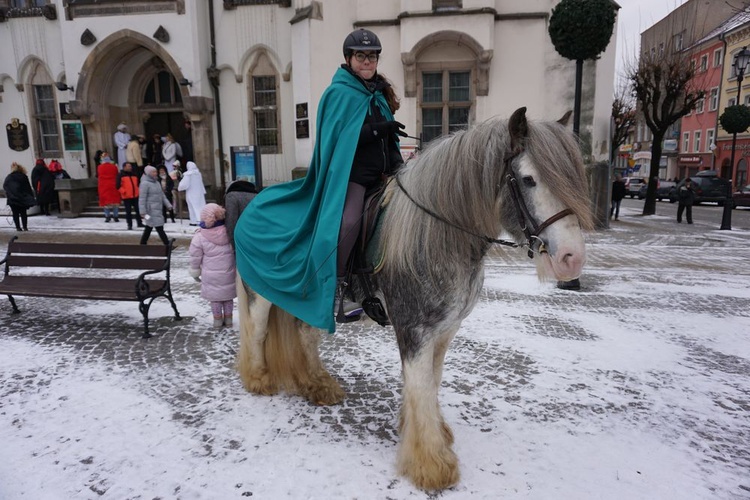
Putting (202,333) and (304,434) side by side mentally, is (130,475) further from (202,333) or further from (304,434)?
(202,333)

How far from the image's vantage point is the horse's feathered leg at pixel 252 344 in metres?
3.57

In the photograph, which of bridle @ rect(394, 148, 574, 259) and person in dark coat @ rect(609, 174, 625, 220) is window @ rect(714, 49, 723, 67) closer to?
person in dark coat @ rect(609, 174, 625, 220)

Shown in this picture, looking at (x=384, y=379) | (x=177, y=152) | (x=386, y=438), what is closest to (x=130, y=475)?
(x=386, y=438)

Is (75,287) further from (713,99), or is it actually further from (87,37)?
(713,99)

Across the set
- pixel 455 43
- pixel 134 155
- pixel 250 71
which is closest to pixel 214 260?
pixel 455 43

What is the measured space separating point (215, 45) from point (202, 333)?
12213 mm

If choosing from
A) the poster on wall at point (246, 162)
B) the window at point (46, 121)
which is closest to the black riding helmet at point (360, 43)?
the poster on wall at point (246, 162)

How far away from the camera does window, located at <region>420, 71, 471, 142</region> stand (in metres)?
12.9

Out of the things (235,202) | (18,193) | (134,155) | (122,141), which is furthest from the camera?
(122,141)

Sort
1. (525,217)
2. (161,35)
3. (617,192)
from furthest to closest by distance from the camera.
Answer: (617,192) < (161,35) < (525,217)

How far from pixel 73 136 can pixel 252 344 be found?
607 inches

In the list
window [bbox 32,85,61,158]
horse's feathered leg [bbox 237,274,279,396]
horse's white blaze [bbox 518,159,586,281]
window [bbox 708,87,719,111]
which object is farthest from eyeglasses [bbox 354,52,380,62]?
window [bbox 708,87,719,111]

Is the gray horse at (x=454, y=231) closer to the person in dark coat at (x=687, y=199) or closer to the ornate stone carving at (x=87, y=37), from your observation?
the ornate stone carving at (x=87, y=37)

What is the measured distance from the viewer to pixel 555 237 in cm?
A: 207
